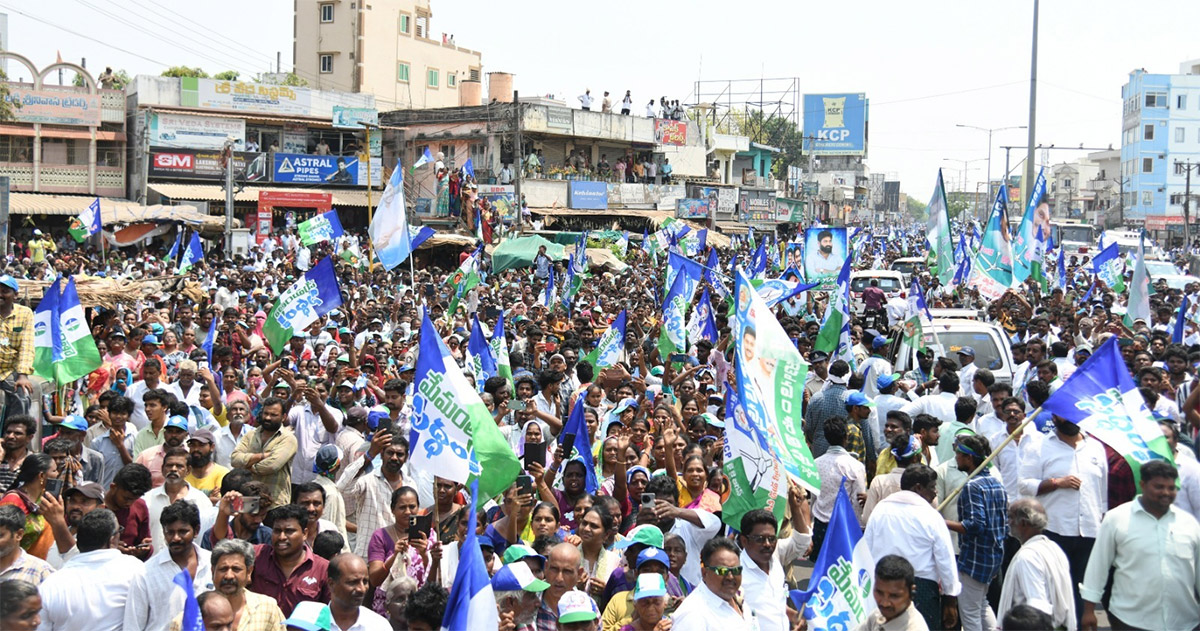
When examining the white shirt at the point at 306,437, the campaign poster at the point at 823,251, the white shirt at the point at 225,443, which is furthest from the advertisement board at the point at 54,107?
the white shirt at the point at 306,437

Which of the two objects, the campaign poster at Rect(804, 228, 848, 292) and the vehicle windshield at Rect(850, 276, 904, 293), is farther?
the vehicle windshield at Rect(850, 276, 904, 293)

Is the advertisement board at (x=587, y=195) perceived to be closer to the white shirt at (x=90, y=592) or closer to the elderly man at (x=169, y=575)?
the elderly man at (x=169, y=575)

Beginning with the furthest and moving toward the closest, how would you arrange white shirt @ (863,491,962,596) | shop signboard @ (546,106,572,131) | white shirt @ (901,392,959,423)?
shop signboard @ (546,106,572,131), white shirt @ (901,392,959,423), white shirt @ (863,491,962,596)

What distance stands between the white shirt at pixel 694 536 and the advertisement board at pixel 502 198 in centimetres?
3284

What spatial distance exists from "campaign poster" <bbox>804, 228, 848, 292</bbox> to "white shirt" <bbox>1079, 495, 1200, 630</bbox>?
46.7 ft

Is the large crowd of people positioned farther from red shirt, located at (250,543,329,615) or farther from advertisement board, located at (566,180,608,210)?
advertisement board, located at (566,180,608,210)

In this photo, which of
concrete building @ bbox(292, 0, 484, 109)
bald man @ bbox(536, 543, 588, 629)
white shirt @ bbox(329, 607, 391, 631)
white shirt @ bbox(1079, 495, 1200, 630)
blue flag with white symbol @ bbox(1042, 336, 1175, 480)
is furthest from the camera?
concrete building @ bbox(292, 0, 484, 109)

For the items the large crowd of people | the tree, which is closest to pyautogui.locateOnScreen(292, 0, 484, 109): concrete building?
the tree

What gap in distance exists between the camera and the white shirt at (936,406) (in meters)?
9.59

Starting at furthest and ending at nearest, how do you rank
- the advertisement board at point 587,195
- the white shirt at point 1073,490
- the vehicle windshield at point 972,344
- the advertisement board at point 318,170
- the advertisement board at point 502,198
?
the advertisement board at point 587,195
the advertisement board at point 318,170
the advertisement board at point 502,198
the vehicle windshield at point 972,344
the white shirt at point 1073,490

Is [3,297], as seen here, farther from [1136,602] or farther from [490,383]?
[1136,602]

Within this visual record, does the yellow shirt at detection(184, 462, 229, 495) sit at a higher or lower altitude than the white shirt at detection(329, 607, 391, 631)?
higher

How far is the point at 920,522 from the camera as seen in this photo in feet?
20.2

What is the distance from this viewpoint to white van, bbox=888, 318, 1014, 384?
41.1 ft
